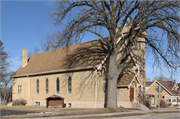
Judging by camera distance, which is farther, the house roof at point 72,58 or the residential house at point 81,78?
the house roof at point 72,58

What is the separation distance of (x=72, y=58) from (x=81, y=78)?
4.14 m

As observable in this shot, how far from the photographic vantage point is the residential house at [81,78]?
2930 centimetres

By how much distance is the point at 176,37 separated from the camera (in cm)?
2186

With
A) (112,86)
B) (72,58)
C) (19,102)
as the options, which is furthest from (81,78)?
(19,102)

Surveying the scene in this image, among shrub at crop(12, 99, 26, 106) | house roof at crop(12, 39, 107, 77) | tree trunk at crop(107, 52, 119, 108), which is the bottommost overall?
shrub at crop(12, 99, 26, 106)

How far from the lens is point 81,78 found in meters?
31.1

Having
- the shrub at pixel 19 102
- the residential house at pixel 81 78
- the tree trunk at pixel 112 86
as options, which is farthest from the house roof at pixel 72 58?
the tree trunk at pixel 112 86

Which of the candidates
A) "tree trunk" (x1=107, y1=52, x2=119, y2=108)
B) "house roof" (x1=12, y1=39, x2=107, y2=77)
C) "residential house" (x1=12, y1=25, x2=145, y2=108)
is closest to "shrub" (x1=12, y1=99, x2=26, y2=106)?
"residential house" (x1=12, y1=25, x2=145, y2=108)

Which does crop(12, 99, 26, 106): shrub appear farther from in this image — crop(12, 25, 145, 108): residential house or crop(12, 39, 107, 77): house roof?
crop(12, 39, 107, 77): house roof

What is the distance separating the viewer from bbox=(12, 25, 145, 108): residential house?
29.3 metres

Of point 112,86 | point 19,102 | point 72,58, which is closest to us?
point 112,86

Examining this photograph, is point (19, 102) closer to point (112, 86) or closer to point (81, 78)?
point (81, 78)

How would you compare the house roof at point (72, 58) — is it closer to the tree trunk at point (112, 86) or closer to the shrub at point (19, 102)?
the shrub at point (19, 102)

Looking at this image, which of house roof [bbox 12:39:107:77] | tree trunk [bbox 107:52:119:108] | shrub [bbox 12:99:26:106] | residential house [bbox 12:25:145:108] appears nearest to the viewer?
tree trunk [bbox 107:52:119:108]
